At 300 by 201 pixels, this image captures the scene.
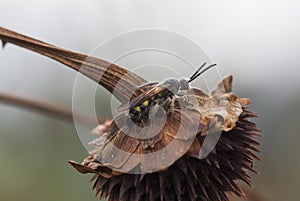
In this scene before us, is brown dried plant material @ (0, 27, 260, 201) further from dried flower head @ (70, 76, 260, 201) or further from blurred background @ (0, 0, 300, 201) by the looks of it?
blurred background @ (0, 0, 300, 201)

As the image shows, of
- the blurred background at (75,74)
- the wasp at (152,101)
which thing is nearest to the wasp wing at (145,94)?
the wasp at (152,101)

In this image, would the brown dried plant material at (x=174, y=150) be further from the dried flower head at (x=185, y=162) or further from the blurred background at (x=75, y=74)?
the blurred background at (x=75, y=74)

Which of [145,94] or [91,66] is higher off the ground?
[91,66]

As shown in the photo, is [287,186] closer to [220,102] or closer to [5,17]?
[5,17]

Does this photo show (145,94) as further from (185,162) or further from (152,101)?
(185,162)

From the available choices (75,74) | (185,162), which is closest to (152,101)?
(185,162)

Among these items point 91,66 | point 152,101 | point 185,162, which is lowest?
point 185,162
